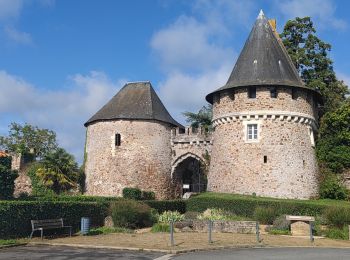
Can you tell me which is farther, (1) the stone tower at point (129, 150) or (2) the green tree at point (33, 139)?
(2) the green tree at point (33, 139)

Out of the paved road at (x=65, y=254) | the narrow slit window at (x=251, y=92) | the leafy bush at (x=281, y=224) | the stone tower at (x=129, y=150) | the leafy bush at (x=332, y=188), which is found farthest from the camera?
the stone tower at (x=129, y=150)

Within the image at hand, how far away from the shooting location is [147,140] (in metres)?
31.5

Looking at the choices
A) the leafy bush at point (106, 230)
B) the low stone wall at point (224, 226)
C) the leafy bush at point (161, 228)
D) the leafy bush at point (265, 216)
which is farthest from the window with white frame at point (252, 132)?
the leafy bush at point (106, 230)

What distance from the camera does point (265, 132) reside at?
87.0 ft

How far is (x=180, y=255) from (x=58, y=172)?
20690mm

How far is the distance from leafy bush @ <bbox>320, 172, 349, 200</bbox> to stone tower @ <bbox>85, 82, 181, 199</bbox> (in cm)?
1061

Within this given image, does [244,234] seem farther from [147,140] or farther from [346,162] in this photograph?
[147,140]

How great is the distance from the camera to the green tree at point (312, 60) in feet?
109

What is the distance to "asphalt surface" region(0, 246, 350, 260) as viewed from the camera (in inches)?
440

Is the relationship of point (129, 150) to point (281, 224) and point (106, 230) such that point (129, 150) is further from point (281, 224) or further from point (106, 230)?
point (281, 224)

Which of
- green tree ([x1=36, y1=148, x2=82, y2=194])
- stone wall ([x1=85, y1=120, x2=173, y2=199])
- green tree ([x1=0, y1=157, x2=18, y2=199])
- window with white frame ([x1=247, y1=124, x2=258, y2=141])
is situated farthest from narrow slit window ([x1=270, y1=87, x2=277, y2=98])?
green tree ([x1=0, y1=157, x2=18, y2=199])

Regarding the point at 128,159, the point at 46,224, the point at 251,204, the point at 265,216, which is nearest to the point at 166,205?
the point at 251,204

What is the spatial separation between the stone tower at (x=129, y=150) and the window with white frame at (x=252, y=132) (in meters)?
7.48

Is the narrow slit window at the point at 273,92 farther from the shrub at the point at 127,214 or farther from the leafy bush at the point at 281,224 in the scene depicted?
the shrub at the point at 127,214
